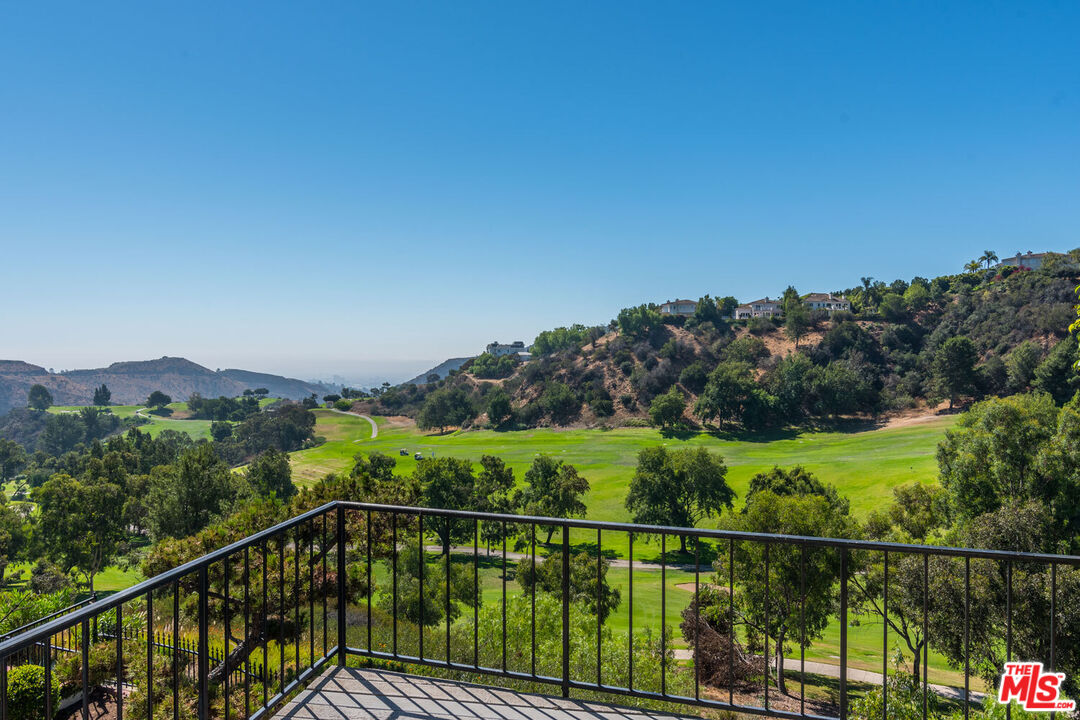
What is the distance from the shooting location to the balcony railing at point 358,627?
2.21 m

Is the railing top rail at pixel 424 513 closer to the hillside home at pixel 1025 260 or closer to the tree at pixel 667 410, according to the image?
the tree at pixel 667 410

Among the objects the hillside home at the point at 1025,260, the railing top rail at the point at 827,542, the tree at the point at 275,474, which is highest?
the hillside home at the point at 1025,260

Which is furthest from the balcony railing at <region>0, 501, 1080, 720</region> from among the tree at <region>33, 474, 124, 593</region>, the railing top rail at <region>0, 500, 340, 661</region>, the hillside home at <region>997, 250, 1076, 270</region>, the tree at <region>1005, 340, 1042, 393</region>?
the hillside home at <region>997, 250, 1076, 270</region>

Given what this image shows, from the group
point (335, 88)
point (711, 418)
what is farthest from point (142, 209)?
point (711, 418)

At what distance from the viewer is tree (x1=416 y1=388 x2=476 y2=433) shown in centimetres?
7875

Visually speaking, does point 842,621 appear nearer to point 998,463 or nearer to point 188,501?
point 998,463

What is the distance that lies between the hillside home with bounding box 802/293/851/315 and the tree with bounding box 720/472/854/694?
2960 inches

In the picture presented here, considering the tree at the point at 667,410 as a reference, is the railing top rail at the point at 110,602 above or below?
above

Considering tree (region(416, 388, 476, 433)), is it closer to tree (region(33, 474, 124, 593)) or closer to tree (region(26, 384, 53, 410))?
tree (region(33, 474, 124, 593))

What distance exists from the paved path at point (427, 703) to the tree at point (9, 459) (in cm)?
8793

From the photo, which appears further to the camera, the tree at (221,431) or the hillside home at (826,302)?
the hillside home at (826,302)

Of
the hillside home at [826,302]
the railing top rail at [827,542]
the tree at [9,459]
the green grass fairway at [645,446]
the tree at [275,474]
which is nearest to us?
the railing top rail at [827,542]

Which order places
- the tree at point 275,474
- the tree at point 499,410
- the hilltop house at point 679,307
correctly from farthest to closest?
the hilltop house at point 679,307 → the tree at point 499,410 → the tree at point 275,474

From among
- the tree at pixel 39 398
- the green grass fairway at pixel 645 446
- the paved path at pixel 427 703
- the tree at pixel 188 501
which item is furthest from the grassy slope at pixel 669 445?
the tree at pixel 39 398
